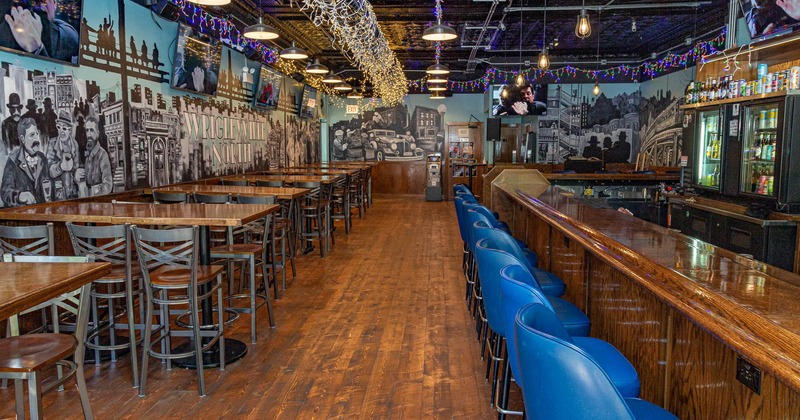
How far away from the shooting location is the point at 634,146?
1407cm

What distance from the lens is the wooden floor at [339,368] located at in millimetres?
3172

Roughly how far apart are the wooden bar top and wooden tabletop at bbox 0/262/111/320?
7.14 feet

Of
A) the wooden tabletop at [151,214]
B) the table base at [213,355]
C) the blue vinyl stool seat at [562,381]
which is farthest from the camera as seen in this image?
the table base at [213,355]

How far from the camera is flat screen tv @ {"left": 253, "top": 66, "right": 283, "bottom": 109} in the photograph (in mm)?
9992

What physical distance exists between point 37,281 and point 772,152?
5.45 m

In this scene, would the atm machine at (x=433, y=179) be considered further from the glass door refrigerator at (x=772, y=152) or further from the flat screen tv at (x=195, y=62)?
the glass door refrigerator at (x=772, y=152)

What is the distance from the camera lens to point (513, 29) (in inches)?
419

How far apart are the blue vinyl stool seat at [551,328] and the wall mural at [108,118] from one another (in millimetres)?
4133

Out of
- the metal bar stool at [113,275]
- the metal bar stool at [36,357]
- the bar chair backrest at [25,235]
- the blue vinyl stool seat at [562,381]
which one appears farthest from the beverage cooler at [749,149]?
the bar chair backrest at [25,235]

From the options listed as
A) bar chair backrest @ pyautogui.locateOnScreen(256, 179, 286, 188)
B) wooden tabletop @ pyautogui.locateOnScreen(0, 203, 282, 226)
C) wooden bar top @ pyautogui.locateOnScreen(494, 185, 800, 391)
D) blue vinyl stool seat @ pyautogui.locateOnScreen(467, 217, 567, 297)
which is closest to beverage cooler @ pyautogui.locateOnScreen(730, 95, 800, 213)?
wooden bar top @ pyautogui.locateOnScreen(494, 185, 800, 391)

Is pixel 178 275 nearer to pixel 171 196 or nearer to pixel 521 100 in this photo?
pixel 171 196

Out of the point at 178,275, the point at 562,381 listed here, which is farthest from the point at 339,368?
the point at 562,381

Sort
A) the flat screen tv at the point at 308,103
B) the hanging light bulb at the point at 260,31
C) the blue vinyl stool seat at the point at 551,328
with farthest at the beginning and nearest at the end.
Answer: the flat screen tv at the point at 308,103 < the hanging light bulb at the point at 260,31 < the blue vinyl stool seat at the point at 551,328

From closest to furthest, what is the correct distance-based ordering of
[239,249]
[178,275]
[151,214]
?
[178,275] < [151,214] < [239,249]
